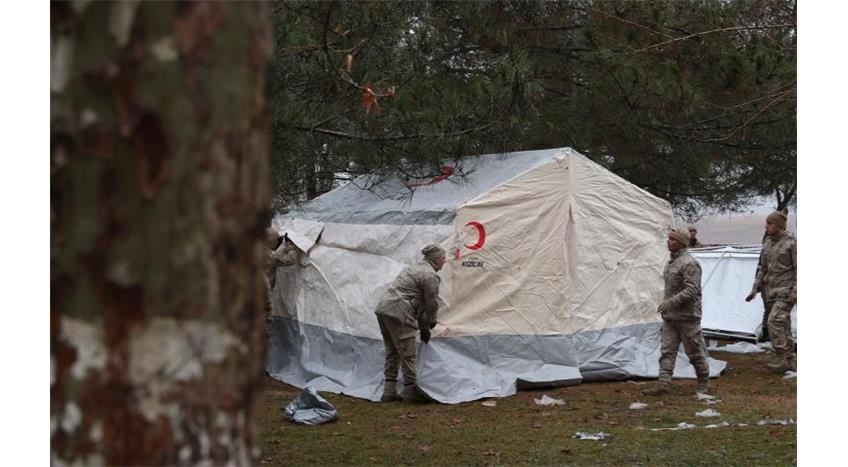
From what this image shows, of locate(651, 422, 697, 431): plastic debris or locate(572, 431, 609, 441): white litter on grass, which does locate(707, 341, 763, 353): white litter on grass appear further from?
locate(572, 431, 609, 441): white litter on grass

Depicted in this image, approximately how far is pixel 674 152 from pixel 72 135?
533 inches

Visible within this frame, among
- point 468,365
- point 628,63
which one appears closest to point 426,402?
point 468,365

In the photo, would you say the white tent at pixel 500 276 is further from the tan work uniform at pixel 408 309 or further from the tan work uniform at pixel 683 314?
the tan work uniform at pixel 683 314

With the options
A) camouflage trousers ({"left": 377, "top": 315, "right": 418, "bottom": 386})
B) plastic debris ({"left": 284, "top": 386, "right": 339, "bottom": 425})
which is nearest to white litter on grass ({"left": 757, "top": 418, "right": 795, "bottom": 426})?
camouflage trousers ({"left": 377, "top": 315, "right": 418, "bottom": 386})

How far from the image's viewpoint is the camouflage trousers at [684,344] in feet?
31.4

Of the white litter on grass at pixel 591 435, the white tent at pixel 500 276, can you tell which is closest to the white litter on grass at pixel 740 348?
the white tent at pixel 500 276

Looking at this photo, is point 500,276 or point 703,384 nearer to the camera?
point 703,384

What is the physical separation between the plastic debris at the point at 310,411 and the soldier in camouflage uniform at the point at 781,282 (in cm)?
491

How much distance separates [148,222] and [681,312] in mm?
8501

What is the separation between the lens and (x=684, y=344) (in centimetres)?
966

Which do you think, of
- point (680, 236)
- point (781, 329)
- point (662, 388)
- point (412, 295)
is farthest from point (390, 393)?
point (781, 329)

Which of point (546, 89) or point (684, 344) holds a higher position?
point (546, 89)

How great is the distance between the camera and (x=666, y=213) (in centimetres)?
1159

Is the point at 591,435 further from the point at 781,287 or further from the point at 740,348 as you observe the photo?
the point at 740,348
